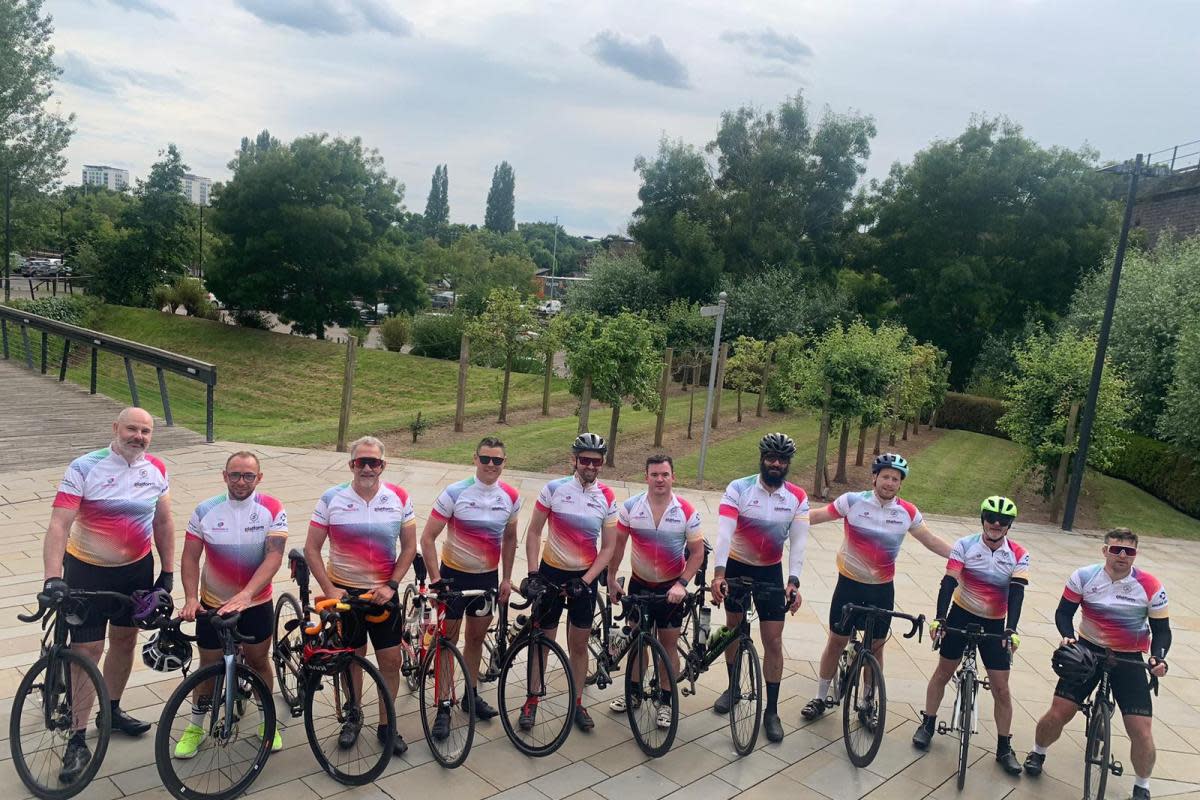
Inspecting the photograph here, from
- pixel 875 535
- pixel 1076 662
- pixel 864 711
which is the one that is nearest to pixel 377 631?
pixel 864 711

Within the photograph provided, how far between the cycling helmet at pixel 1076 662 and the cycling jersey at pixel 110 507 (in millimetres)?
5447

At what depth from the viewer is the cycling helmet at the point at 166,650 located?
4.57 metres

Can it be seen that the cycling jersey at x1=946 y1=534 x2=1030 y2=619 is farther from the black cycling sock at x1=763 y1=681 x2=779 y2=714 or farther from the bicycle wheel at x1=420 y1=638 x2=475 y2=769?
the bicycle wheel at x1=420 y1=638 x2=475 y2=769

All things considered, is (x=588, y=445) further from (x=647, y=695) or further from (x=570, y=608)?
(x=647, y=695)

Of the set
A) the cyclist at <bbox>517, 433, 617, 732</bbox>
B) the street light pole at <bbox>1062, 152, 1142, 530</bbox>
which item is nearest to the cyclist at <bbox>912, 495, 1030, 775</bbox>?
the cyclist at <bbox>517, 433, 617, 732</bbox>

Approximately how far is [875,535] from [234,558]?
13.1ft

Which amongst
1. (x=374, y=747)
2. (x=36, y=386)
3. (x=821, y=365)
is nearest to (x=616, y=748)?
(x=374, y=747)

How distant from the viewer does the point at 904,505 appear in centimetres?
574

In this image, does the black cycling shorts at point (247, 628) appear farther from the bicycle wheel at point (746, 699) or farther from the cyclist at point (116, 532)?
the bicycle wheel at point (746, 699)

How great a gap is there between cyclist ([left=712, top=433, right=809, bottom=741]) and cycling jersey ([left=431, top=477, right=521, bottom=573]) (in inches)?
56.4

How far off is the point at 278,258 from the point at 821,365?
2410 cm

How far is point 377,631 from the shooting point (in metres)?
4.86

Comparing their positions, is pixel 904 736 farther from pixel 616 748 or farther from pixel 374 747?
pixel 374 747

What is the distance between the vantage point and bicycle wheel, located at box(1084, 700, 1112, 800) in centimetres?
488
